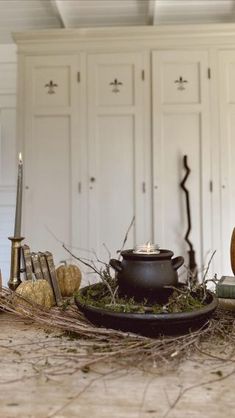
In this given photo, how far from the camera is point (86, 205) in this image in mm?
2596

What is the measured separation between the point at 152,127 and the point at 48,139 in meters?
0.81

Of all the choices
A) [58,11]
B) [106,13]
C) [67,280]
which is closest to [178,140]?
[106,13]

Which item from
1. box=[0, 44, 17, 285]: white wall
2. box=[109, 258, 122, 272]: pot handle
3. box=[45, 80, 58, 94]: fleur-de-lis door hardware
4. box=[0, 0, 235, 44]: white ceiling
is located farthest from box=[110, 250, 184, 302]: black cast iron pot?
box=[0, 44, 17, 285]: white wall

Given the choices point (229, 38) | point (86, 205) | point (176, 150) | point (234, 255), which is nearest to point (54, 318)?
point (234, 255)

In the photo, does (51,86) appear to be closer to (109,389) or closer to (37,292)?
(37,292)

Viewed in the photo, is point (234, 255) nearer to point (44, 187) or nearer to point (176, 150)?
point (176, 150)

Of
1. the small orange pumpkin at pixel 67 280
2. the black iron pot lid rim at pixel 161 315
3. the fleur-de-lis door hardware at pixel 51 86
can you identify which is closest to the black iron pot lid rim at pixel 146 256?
the black iron pot lid rim at pixel 161 315

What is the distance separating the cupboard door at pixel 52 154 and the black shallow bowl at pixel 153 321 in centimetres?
195

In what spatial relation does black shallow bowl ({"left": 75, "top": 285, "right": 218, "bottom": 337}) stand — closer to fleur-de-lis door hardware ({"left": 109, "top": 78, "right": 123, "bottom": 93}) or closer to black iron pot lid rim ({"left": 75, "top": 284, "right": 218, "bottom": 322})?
black iron pot lid rim ({"left": 75, "top": 284, "right": 218, "bottom": 322})

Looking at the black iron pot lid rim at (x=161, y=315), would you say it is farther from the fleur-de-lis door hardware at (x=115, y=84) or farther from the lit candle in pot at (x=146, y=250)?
the fleur-de-lis door hardware at (x=115, y=84)

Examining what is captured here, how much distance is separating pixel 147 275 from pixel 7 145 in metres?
2.74

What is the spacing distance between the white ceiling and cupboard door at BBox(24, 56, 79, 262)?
1.47 feet

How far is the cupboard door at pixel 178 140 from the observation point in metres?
2.54

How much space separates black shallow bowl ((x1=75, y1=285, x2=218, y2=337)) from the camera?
647mm
